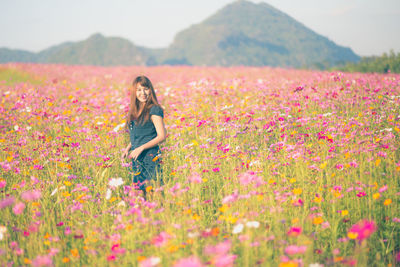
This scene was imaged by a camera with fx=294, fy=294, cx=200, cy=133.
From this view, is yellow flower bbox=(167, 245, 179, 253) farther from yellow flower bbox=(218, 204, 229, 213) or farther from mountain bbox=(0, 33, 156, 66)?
mountain bbox=(0, 33, 156, 66)

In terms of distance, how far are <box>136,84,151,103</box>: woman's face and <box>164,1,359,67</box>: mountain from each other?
395 feet

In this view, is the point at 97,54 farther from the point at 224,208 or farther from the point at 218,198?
the point at 224,208

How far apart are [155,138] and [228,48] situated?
6227 inches

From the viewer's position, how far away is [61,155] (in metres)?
3.42

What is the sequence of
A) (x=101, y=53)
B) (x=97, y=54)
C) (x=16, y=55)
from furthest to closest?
1. (x=101, y=53)
2. (x=97, y=54)
3. (x=16, y=55)

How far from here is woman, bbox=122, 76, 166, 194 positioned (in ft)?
10.6

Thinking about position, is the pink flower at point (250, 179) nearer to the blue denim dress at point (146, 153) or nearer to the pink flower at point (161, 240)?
the pink flower at point (161, 240)

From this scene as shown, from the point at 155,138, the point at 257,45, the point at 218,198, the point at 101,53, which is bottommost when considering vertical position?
the point at 218,198

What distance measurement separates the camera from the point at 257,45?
157125 millimetres

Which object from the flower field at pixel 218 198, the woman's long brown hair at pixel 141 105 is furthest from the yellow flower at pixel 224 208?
the woman's long brown hair at pixel 141 105

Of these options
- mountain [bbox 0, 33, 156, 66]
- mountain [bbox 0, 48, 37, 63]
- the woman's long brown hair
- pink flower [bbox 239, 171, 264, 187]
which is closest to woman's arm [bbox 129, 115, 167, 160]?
the woman's long brown hair

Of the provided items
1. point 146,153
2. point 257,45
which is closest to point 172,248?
point 146,153

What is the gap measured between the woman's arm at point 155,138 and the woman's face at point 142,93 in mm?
267

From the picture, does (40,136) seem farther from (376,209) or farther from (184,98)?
(376,209)
